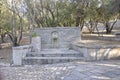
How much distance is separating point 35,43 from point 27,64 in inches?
72.1

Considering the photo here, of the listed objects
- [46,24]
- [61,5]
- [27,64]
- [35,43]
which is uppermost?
[61,5]

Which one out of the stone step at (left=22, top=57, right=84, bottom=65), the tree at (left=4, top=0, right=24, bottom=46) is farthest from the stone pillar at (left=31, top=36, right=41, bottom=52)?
the tree at (left=4, top=0, right=24, bottom=46)

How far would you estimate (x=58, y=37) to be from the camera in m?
12.4

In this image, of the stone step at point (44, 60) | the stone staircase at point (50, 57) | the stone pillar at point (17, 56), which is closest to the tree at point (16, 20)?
the stone staircase at point (50, 57)

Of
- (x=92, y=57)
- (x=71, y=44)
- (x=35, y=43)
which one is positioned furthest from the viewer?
(x=71, y=44)

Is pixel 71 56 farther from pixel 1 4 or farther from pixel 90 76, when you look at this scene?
pixel 1 4

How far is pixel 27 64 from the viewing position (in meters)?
9.45

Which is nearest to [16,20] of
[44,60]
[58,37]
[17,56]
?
[58,37]

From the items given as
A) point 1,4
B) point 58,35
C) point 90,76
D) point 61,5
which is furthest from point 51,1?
point 90,76

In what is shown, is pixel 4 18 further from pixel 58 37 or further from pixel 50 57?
pixel 50 57

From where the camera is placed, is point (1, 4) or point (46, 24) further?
point (46, 24)

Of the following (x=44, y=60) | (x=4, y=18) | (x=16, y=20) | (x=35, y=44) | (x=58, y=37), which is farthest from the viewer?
(x=16, y=20)

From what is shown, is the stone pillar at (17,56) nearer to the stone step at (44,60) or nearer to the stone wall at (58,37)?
the stone step at (44,60)

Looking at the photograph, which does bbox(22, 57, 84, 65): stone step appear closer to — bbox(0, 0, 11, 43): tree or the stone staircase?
the stone staircase
